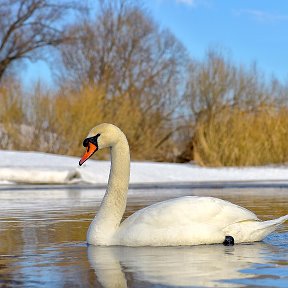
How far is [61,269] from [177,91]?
35553mm

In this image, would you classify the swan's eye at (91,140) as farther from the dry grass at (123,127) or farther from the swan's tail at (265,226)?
the dry grass at (123,127)

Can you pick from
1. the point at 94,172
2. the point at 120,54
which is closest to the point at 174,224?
the point at 94,172

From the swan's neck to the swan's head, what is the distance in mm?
89

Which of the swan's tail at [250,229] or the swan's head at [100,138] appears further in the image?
the swan's head at [100,138]

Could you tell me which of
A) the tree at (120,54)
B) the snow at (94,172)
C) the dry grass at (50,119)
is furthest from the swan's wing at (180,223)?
the tree at (120,54)

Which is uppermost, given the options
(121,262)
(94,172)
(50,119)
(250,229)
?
(50,119)

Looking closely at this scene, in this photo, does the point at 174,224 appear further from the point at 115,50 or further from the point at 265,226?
the point at 115,50

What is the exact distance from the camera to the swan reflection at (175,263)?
4.68 m

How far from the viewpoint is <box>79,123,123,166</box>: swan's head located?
6.79 m

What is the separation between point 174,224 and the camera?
254 inches

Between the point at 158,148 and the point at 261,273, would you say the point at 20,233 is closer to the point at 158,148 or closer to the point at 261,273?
the point at 261,273

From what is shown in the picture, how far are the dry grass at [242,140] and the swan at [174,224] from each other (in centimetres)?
1862

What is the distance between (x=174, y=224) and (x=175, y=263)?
1.05 metres

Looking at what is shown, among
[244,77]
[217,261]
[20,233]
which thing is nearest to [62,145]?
[244,77]
